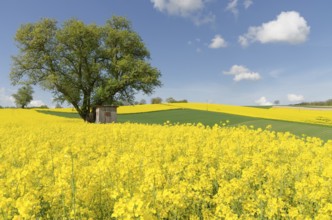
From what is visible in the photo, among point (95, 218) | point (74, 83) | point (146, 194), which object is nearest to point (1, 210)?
point (95, 218)

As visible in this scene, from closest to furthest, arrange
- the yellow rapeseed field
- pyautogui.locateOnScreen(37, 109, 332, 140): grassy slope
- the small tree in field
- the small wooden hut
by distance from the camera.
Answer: pyautogui.locateOnScreen(37, 109, 332, 140): grassy slope → the small wooden hut → the yellow rapeseed field → the small tree in field

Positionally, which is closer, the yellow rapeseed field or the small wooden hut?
the small wooden hut

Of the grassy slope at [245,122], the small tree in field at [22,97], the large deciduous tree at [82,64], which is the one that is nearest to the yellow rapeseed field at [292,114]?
A: the grassy slope at [245,122]

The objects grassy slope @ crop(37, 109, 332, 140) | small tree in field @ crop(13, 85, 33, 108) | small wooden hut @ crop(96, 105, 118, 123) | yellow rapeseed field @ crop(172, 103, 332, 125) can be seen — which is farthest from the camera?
small tree in field @ crop(13, 85, 33, 108)

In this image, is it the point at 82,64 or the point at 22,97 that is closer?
the point at 82,64

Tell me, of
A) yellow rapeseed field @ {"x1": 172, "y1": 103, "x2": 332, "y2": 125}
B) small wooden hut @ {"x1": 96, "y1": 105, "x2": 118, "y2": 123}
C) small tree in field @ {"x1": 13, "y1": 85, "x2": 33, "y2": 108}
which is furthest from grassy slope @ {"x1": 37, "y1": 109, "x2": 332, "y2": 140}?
small tree in field @ {"x1": 13, "y1": 85, "x2": 33, "y2": 108}

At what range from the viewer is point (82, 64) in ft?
110

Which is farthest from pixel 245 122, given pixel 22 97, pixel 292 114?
pixel 22 97

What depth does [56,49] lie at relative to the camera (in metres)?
32.7

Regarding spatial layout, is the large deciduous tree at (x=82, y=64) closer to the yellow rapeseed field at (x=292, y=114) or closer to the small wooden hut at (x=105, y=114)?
the small wooden hut at (x=105, y=114)

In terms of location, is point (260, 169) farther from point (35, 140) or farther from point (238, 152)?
point (35, 140)

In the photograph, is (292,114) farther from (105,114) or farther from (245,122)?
(105,114)

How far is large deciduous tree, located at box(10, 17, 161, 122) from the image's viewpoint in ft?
106

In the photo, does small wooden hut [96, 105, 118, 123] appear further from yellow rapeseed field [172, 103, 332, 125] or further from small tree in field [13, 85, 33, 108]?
small tree in field [13, 85, 33, 108]
